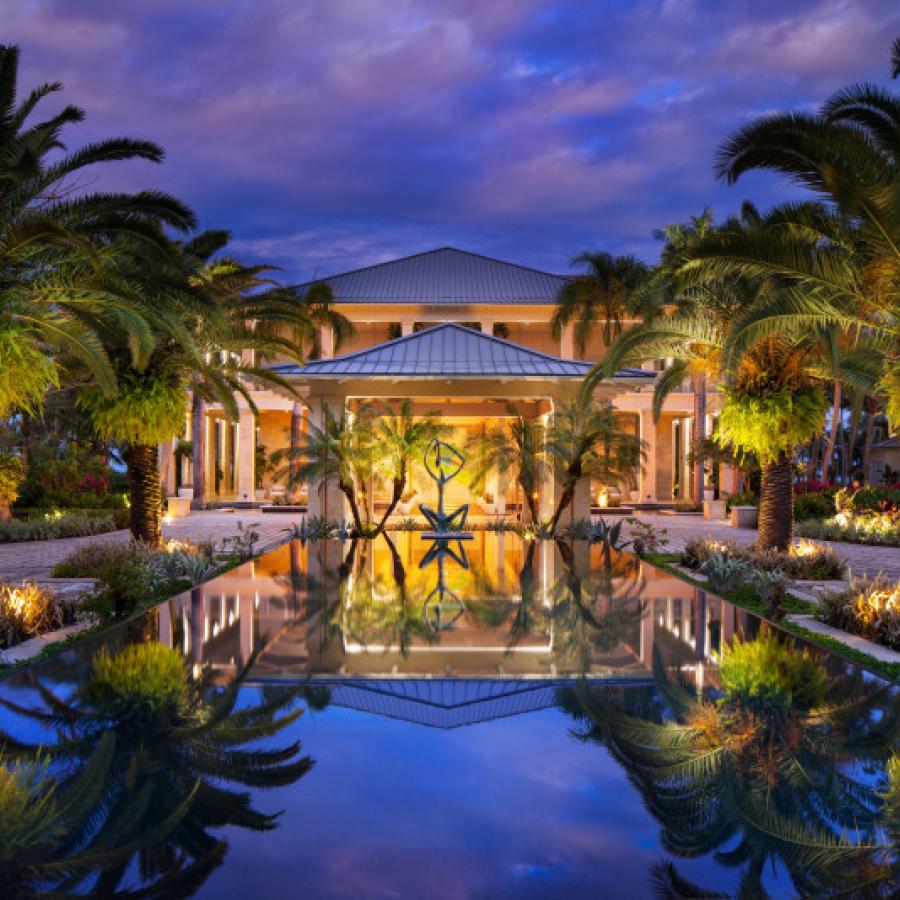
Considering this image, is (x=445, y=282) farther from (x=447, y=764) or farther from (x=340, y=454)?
(x=447, y=764)

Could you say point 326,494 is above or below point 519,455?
below

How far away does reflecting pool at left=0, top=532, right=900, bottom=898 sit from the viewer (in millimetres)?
4152

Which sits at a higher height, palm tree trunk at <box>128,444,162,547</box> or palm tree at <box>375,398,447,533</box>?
palm tree at <box>375,398,447,533</box>

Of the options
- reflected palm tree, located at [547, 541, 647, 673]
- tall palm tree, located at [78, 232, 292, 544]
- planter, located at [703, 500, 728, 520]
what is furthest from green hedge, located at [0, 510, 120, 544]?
planter, located at [703, 500, 728, 520]

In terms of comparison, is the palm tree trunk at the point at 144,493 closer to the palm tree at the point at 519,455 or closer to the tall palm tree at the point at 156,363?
the tall palm tree at the point at 156,363

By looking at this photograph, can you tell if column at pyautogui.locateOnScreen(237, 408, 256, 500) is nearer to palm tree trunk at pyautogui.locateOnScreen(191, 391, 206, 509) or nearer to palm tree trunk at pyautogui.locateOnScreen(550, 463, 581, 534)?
palm tree trunk at pyautogui.locateOnScreen(191, 391, 206, 509)

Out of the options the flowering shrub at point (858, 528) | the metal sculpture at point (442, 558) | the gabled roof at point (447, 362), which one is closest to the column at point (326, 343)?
the metal sculpture at point (442, 558)

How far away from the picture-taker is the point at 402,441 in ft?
75.0

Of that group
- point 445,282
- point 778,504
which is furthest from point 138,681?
point 445,282

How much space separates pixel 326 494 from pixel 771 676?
17.6 meters

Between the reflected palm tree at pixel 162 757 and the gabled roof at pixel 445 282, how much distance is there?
32760 mm

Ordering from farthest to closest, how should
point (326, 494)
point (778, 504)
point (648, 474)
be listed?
point (648, 474), point (326, 494), point (778, 504)

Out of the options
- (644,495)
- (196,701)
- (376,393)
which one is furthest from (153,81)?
(644,495)

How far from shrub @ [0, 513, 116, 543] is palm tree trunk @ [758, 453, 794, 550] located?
1776 centimetres
